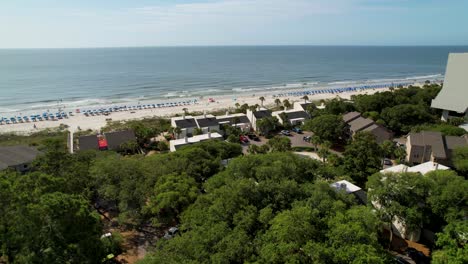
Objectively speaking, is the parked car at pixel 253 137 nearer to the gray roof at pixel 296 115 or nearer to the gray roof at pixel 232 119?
the gray roof at pixel 232 119

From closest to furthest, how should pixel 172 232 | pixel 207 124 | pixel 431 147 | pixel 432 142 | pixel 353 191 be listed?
pixel 172 232, pixel 353 191, pixel 431 147, pixel 432 142, pixel 207 124

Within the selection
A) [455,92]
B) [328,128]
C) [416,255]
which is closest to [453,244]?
[416,255]

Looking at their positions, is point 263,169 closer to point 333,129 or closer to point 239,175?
point 239,175

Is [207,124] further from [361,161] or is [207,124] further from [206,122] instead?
[361,161]

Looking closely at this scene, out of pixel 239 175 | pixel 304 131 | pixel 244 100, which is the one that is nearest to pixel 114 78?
pixel 244 100

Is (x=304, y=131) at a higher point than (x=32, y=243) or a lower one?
lower

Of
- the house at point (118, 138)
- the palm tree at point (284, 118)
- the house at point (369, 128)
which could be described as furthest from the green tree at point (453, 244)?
the house at point (118, 138)

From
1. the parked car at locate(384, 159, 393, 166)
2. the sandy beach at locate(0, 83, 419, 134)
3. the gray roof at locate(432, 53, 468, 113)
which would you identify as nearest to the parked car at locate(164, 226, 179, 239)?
the parked car at locate(384, 159, 393, 166)

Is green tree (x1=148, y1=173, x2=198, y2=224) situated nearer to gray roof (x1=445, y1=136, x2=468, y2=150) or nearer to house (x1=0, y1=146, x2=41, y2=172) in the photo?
house (x1=0, y1=146, x2=41, y2=172)
